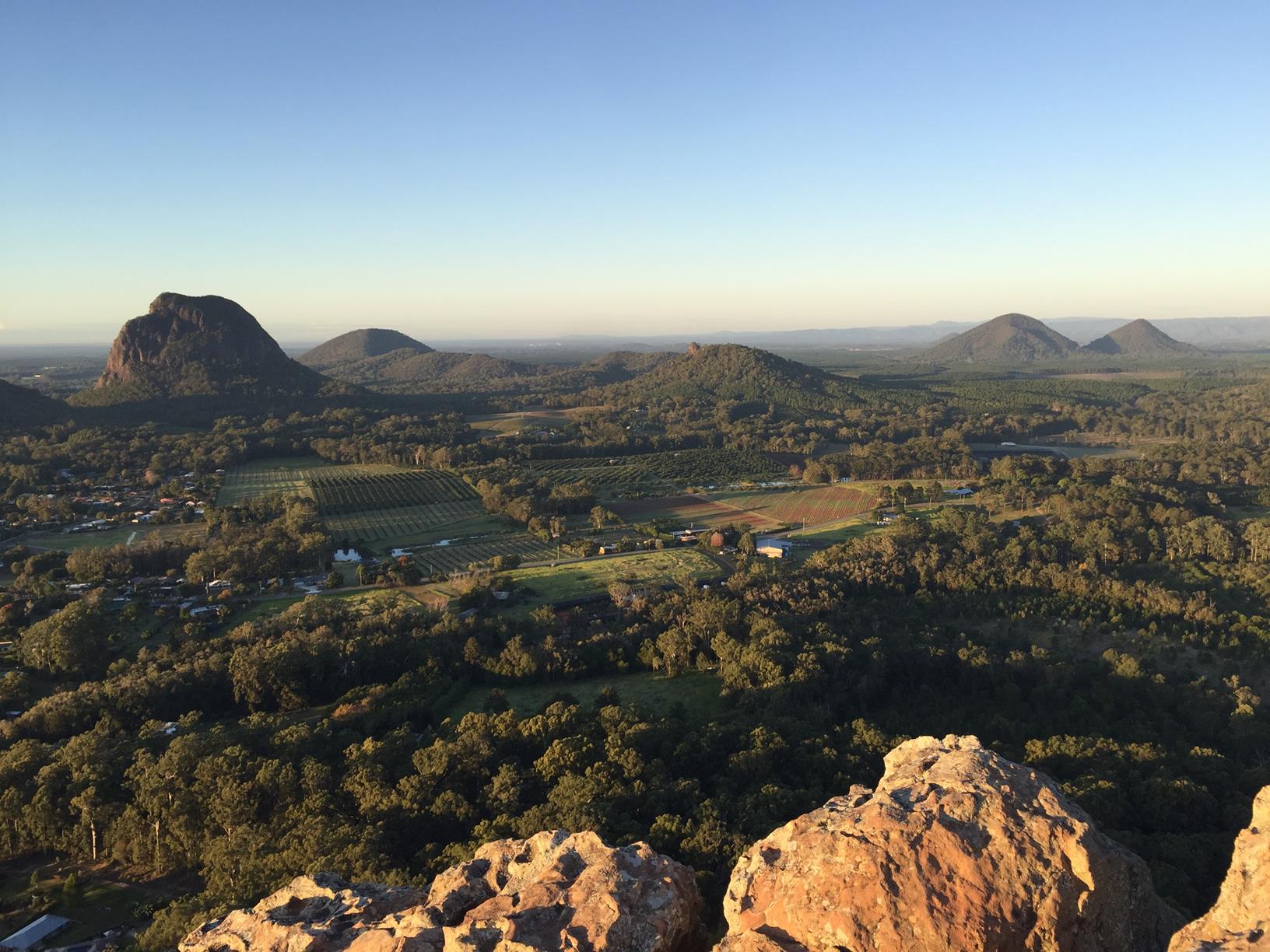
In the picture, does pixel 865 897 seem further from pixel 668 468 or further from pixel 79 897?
pixel 668 468

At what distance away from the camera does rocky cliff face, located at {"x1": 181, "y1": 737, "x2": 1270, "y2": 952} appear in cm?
1062

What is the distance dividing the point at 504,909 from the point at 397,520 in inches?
2725

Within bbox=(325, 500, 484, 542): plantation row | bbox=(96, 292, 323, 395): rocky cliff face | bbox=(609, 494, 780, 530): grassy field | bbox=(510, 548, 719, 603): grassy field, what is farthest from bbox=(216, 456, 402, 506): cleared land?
bbox=(96, 292, 323, 395): rocky cliff face

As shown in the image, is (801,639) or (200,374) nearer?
(801,639)

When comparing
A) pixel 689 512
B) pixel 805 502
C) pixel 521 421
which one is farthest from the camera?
pixel 521 421

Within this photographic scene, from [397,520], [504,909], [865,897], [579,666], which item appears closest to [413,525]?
[397,520]

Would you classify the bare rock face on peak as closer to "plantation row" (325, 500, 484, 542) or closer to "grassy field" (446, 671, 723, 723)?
"grassy field" (446, 671, 723, 723)

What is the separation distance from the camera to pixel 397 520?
255 feet

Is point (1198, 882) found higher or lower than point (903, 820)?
lower

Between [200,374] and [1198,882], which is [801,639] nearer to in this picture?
[1198,882]

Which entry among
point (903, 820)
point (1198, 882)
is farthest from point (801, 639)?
point (903, 820)

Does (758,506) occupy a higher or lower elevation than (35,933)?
higher

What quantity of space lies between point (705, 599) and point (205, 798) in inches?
1172

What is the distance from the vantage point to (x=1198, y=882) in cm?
2075
